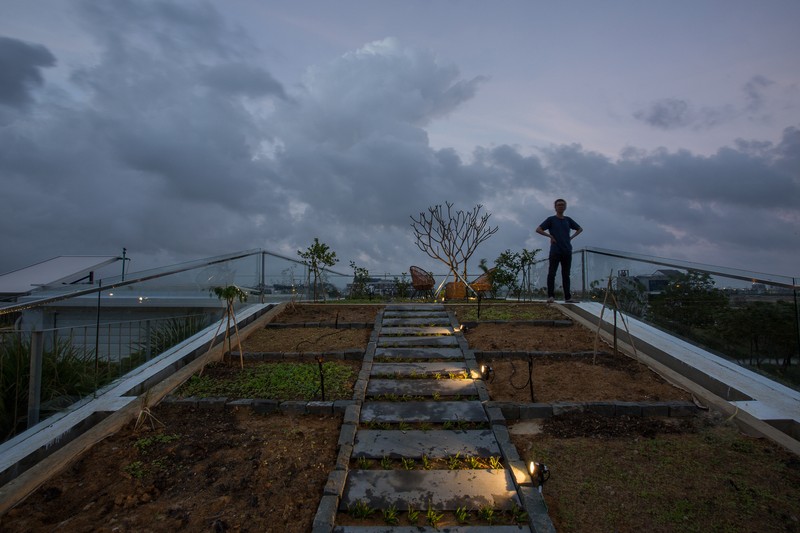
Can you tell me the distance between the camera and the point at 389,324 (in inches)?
299

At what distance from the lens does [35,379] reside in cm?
374

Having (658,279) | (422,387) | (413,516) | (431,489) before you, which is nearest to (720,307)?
(658,279)

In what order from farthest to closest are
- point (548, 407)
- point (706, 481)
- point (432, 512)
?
point (548, 407) → point (706, 481) → point (432, 512)

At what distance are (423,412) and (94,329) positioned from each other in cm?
362

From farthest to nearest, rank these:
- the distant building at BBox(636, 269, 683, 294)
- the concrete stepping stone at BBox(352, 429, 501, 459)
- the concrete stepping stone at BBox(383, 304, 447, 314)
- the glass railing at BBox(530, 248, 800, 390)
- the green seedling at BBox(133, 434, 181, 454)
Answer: the concrete stepping stone at BBox(383, 304, 447, 314) < the distant building at BBox(636, 269, 683, 294) < the glass railing at BBox(530, 248, 800, 390) < the green seedling at BBox(133, 434, 181, 454) < the concrete stepping stone at BBox(352, 429, 501, 459)

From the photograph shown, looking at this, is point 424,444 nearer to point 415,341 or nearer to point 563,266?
point 415,341

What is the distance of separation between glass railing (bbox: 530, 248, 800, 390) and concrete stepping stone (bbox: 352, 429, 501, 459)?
2.80 metres

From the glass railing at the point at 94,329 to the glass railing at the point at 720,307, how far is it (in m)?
5.98

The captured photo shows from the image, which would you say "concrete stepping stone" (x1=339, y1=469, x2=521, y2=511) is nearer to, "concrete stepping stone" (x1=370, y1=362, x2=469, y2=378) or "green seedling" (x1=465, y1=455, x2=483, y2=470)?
"green seedling" (x1=465, y1=455, x2=483, y2=470)

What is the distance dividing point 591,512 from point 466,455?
992 mm

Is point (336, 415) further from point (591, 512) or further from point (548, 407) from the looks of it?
point (591, 512)

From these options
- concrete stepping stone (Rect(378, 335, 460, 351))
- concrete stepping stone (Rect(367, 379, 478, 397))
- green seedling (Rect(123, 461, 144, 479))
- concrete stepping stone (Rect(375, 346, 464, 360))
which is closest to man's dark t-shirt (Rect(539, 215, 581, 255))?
concrete stepping stone (Rect(378, 335, 460, 351))

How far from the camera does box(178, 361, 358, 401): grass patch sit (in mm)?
4656

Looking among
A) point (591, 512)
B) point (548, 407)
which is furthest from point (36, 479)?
point (548, 407)
